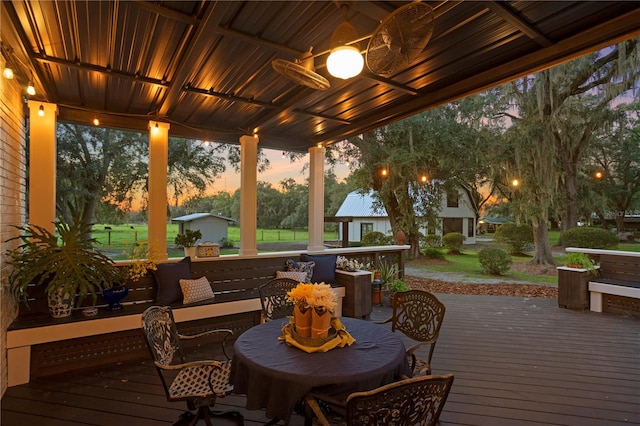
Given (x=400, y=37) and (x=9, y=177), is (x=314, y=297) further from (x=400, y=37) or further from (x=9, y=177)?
(x=9, y=177)

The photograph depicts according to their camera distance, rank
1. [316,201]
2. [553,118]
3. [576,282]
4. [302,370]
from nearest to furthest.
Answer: [302,370] → [576,282] → [316,201] → [553,118]

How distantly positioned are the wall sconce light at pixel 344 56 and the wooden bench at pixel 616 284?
5475mm

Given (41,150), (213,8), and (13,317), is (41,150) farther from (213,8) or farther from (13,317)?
(213,8)

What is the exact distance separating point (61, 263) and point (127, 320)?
32.9 inches

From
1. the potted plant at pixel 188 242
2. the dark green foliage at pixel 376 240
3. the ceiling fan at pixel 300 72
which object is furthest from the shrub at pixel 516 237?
the ceiling fan at pixel 300 72

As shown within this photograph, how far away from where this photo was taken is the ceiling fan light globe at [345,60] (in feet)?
6.05

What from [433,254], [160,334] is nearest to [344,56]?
[160,334]

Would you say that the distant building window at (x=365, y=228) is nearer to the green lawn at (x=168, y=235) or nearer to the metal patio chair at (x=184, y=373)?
the green lawn at (x=168, y=235)

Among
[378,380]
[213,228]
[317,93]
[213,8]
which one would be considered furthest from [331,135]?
[213,228]

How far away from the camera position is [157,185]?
447 centimetres

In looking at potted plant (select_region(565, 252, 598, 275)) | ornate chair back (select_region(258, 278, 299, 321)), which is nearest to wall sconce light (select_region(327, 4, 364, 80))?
ornate chair back (select_region(258, 278, 299, 321))

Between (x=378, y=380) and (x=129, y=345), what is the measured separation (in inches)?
119

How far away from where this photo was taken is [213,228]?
1026cm

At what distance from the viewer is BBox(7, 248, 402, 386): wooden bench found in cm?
299
